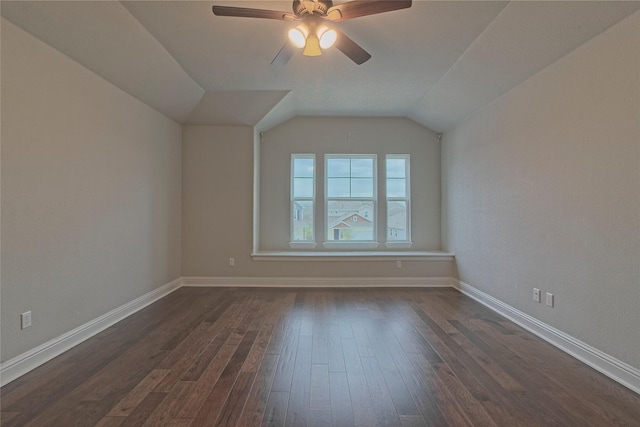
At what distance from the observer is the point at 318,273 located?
15.0ft

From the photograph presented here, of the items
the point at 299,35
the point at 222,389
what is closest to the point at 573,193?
the point at 299,35

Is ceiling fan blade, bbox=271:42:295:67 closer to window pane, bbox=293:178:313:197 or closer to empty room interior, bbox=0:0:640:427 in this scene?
empty room interior, bbox=0:0:640:427

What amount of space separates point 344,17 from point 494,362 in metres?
2.73

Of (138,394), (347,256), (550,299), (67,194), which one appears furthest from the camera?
(347,256)

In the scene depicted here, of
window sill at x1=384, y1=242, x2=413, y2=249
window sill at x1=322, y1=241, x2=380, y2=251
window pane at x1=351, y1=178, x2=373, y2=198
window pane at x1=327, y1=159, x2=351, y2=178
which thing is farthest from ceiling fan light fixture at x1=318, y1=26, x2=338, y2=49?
window sill at x1=384, y1=242, x2=413, y2=249

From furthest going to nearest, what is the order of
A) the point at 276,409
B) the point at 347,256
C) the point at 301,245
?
the point at 301,245 → the point at 347,256 → the point at 276,409

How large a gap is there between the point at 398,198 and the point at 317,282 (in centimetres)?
196

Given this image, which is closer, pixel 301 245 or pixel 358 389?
pixel 358 389

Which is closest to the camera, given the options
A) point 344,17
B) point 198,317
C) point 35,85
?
point 344,17

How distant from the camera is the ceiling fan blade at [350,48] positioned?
89.0 inches

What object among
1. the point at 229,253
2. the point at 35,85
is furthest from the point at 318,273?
the point at 35,85

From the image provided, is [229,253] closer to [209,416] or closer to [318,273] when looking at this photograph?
[318,273]

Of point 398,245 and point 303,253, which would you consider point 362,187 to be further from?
point 303,253

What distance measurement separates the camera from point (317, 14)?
208 cm
